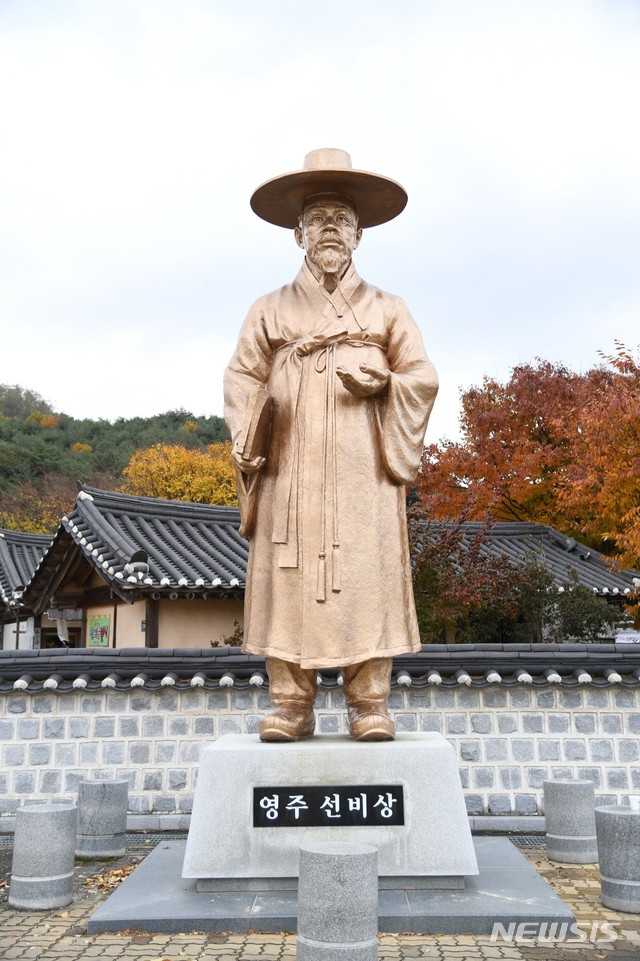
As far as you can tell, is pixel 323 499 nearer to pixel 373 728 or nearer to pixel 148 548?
pixel 373 728

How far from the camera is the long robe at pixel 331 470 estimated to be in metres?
4.27

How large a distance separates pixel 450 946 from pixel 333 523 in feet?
6.72

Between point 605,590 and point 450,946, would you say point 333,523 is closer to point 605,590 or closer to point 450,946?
point 450,946

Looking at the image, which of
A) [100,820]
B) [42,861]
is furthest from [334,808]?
[100,820]

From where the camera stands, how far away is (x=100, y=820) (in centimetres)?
595

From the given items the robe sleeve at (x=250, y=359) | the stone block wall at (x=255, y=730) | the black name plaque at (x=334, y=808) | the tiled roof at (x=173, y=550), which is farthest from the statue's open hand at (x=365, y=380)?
the tiled roof at (x=173, y=550)

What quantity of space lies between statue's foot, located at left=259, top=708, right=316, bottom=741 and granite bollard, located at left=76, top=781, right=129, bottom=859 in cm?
223

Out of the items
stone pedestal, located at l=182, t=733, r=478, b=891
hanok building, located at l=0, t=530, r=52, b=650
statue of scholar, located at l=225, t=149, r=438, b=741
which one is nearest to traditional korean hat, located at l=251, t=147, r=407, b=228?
statue of scholar, located at l=225, t=149, r=438, b=741

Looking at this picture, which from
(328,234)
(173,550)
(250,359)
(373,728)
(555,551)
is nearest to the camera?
(373,728)

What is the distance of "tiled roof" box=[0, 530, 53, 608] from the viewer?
20.7 metres

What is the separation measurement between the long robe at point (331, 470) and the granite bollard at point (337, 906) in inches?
43.2

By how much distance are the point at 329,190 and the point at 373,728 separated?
119 inches

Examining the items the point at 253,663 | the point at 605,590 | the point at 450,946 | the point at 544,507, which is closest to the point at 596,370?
the point at 544,507

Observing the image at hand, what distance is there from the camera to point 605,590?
15.7 meters
